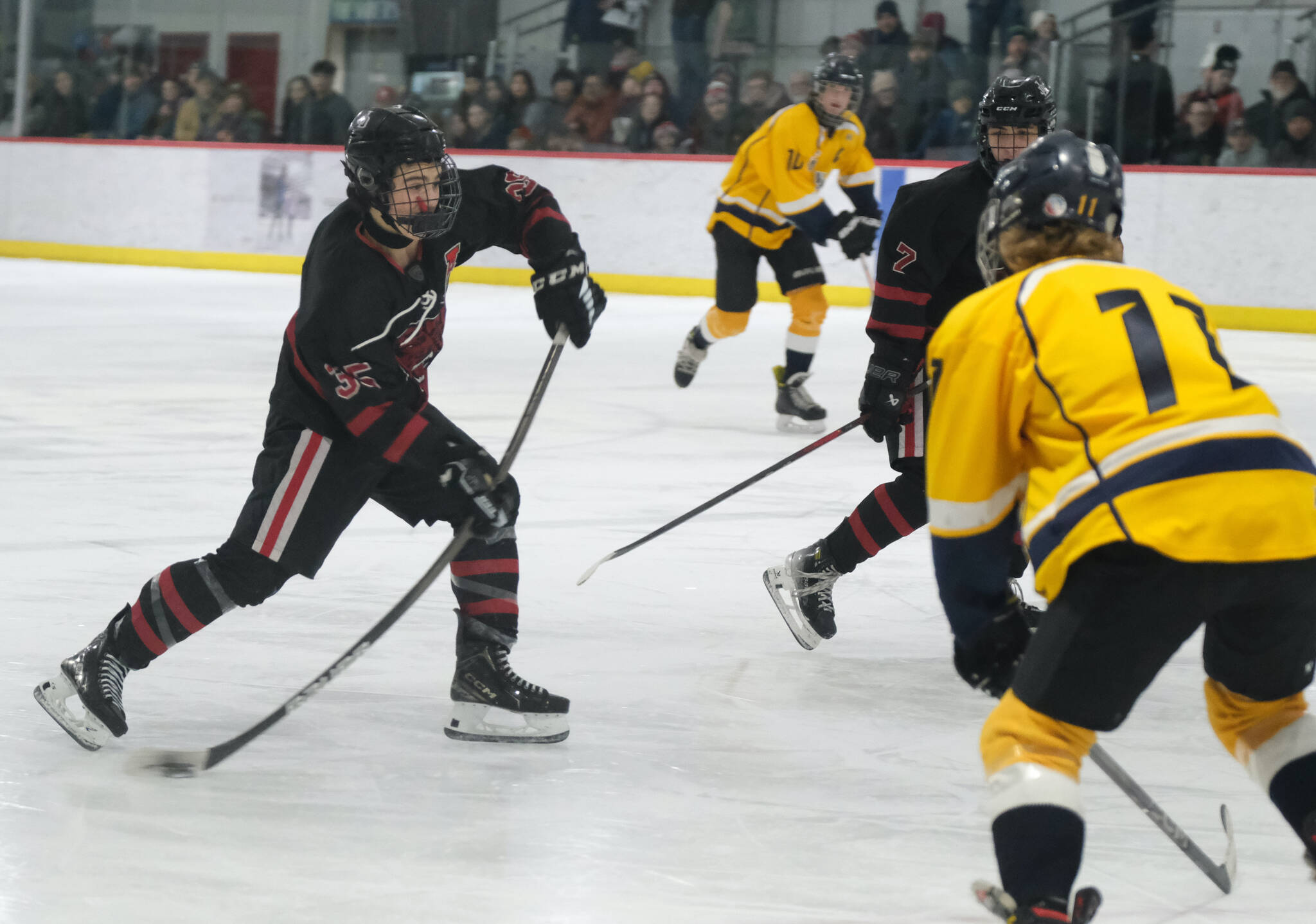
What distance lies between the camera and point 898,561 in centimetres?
393

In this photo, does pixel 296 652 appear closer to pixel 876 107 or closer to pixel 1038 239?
pixel 1038 239

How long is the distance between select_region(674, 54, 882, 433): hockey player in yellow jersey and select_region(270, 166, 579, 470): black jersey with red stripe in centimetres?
357

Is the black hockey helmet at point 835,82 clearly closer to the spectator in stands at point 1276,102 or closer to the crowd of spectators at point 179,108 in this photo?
the spectator in stands at point 1276,102

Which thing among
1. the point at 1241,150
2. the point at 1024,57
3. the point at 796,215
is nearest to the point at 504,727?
the point at 796,215

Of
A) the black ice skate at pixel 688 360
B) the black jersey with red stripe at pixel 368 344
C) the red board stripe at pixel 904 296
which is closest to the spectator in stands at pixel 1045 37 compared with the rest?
the black ice skate at pixel 688 360

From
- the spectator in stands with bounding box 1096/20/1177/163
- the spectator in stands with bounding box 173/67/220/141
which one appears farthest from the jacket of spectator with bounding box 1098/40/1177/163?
the spectator in stands with bounding box 173/67/220/141

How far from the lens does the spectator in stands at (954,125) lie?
1091 cm

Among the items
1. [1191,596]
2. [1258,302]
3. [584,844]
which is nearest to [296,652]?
[584,844]

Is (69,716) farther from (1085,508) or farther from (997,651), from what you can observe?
(1085,508)

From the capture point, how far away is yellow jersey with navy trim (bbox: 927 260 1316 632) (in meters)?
1.56

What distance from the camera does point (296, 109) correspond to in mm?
13195

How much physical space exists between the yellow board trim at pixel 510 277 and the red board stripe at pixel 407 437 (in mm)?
7887

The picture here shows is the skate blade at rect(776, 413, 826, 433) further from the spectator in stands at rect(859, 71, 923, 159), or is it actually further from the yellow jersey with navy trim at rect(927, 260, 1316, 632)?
the spectator in stands at rect(859, 71, 923, 159)

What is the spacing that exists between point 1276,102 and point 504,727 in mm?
8735
